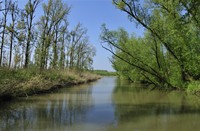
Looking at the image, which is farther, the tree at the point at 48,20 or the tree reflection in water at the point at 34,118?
the tree at the point at 48,20

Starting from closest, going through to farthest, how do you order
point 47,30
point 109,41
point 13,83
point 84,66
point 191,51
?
point 13,83
point 191,51
point 109,41
point 47,30
point 84,66

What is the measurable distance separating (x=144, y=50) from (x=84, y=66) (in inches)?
1148

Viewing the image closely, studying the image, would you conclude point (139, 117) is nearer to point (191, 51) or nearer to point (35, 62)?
point (191, 51)

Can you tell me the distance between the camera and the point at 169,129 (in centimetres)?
952

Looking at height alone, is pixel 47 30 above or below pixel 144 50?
above

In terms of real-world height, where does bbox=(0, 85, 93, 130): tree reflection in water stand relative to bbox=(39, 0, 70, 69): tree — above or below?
below

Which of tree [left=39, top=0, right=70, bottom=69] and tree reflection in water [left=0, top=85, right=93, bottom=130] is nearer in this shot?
tree reflection in water [left=0, top=85, right=93, bottom=130]

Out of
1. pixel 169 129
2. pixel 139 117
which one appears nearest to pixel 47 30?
pixel 139 117

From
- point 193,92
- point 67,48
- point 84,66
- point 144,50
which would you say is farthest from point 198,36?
point 84,66

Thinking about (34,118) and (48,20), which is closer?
(34,118)

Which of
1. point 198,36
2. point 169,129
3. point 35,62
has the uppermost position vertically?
point 198,36

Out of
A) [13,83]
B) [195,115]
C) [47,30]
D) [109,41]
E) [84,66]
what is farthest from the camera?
[84,66]

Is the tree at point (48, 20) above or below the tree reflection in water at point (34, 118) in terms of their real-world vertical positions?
above

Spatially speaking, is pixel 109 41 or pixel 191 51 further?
pixel 109 41
